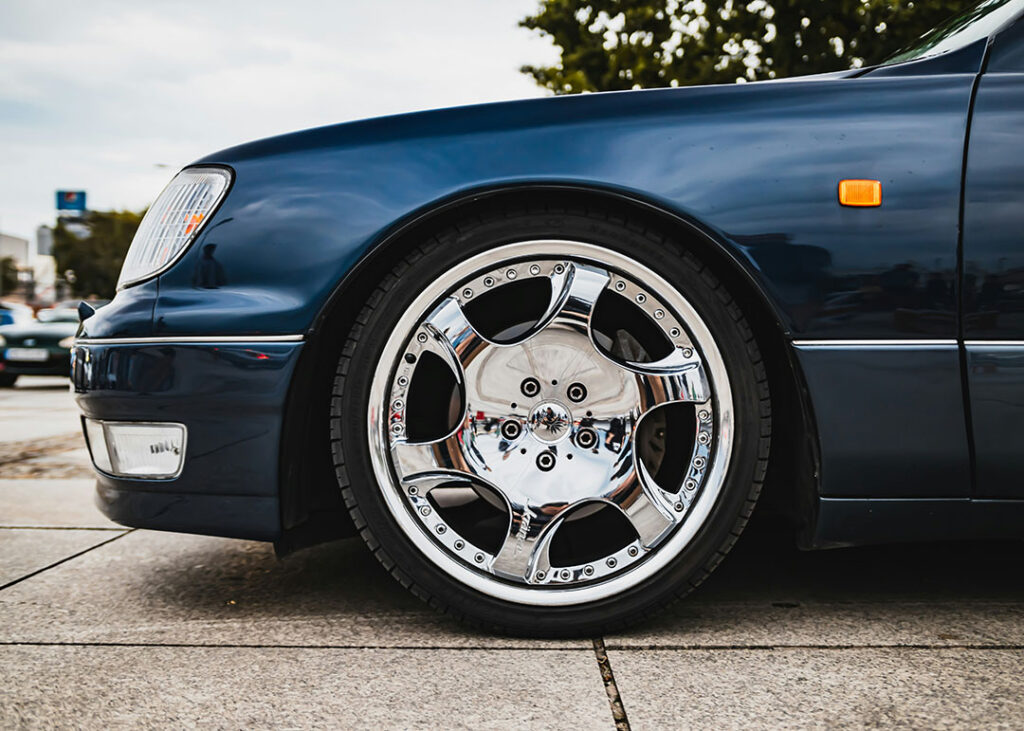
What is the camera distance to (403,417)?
1.85m

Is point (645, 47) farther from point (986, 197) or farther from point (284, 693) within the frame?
point (284, 693)

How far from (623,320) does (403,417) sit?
545 millimetres

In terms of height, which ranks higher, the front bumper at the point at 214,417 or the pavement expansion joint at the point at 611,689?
the front bumper at the point at 214,417

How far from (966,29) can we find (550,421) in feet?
4.42

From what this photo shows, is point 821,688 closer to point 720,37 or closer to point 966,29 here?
point 966,29

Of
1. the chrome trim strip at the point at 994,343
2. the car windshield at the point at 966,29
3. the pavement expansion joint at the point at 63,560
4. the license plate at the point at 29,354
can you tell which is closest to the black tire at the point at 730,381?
the chrome trim strip at the point at 994,343

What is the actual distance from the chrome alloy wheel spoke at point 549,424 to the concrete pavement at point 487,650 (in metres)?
0.23

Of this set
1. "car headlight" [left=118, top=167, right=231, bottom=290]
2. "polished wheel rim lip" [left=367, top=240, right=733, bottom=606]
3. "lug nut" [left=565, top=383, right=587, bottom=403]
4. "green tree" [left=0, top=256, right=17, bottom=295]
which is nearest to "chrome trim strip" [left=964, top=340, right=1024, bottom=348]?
"polished wheel rim lip" [left=367, top=240, right=733, bottom=606]

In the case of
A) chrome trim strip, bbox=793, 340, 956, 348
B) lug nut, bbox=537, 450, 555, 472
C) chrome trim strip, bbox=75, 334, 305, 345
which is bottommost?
lug nut, bbox=537, 450, 555, 472

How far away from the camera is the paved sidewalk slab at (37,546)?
2436mm

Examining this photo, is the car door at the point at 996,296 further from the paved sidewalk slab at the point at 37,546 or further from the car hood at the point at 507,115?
the paved sidewalk slab at the point at 37,546

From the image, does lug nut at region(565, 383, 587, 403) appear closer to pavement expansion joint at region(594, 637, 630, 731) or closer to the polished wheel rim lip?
the polished wheel rim lip

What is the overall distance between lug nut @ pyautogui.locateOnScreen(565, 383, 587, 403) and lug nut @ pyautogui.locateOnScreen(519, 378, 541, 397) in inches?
2.4

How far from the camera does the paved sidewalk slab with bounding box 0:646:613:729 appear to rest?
1.47 m
